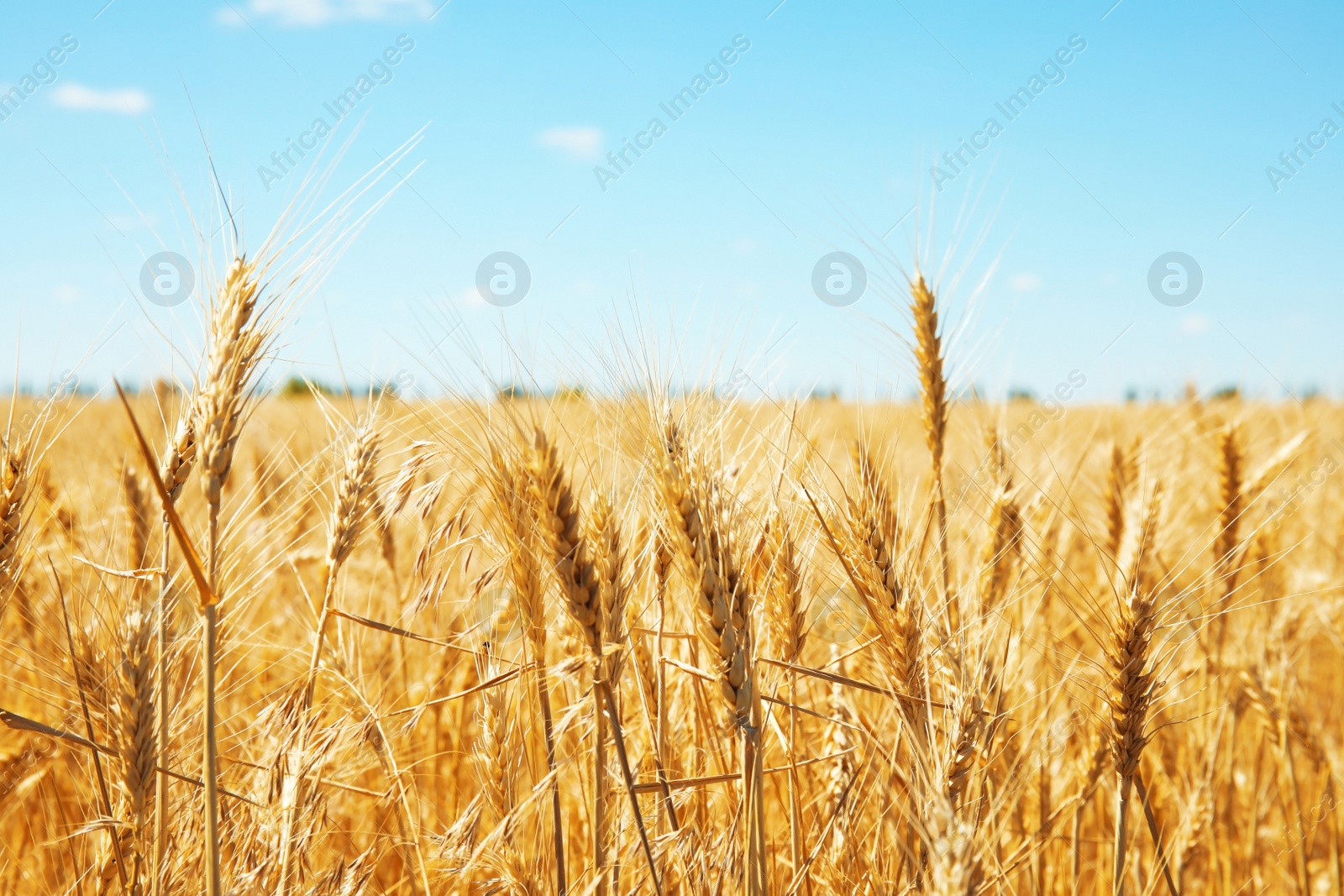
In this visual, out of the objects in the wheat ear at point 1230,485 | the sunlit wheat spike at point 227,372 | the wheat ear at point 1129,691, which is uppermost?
the sunlit wheat spike at point 227,372

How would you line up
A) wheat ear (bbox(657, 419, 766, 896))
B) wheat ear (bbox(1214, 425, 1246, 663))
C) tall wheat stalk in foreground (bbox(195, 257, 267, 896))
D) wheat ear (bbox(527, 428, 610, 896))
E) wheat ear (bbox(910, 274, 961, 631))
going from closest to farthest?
tall wheat stalk in foreground (bbox(195, 257, 267, 896)), wheat ear (bbox(657, 419, 766, 896)), wheat ear (bbox(527, 428, 610, 896)), wheat ear (bbox(910, 274, 961, 631)), wheat ear (bbox(1214, 425, 1246, 663))

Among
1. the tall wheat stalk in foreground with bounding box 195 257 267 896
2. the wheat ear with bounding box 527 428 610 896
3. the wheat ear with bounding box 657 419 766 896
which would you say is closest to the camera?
the tall wheat stalk in foreground with bounding box 195 257 267 896

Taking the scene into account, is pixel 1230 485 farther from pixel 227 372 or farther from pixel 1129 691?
pixel 227 372

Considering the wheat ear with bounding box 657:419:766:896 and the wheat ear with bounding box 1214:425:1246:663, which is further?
the wheat ear with bounding box 1214:425:1246:663

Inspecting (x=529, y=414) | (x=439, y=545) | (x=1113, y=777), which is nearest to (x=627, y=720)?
(x=439, y=545)

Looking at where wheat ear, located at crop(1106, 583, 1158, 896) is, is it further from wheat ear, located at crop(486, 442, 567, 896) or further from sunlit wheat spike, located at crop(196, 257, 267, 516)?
sunlit wheat spike, located at crop(196, 257, 267, 516)

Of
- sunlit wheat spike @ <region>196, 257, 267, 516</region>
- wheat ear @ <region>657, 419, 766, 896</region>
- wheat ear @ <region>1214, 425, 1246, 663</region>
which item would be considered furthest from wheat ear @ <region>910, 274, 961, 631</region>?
sunlit wheat spike @ <region>196, 257, 267, 516</region>

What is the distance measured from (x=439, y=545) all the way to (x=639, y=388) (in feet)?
2.64

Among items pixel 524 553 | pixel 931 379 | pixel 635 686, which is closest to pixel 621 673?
pixel 524 553

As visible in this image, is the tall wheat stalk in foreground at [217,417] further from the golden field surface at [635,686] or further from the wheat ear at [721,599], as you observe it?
the wheat ear at [721,599]

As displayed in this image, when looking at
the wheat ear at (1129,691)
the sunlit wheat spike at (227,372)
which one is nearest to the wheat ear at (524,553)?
the sunlit wheat spike at (227,372)

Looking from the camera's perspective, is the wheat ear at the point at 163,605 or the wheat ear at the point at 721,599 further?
the wheat ear at the point at 163,605

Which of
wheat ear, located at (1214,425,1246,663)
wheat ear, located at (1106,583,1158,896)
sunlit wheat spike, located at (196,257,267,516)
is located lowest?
wheat ear, located at (1106,583,1158,896)

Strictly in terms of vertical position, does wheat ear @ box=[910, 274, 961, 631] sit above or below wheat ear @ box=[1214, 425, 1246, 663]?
above
